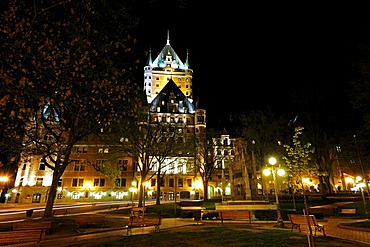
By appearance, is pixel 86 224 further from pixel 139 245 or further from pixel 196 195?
pixel 196 195

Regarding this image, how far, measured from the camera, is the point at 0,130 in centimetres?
1480

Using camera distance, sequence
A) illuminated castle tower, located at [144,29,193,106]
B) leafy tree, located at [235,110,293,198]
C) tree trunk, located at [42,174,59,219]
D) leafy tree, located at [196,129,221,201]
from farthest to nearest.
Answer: illuminated castle tower, located at [144,29,193,106] < leafy tree, located at [196,129,221,201] < leafy tree, located at [235,110,293,198] < tree trunk, located at [42,174,59,219]

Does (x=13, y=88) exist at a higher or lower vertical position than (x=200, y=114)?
lower

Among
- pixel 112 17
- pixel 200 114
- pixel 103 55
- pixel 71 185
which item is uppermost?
pixel 200 114

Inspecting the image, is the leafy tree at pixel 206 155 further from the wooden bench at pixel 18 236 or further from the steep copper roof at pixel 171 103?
the wooden bench at pixel 18 236

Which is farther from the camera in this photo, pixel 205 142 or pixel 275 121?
pixel 205 142

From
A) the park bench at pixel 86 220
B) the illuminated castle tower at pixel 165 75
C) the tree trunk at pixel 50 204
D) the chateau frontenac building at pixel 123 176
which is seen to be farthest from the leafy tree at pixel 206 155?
the illuminated castle tower at pixel 165 75

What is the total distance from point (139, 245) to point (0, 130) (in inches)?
475

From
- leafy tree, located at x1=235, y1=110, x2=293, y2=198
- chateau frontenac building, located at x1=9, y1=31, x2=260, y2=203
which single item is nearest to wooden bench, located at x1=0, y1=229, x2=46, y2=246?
leafy tree, located at x1=235, y1=110, x2=293, y2=198

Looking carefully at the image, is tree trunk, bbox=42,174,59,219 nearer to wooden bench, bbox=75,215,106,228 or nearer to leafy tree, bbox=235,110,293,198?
wooden bench, bbox=75,215,106,228

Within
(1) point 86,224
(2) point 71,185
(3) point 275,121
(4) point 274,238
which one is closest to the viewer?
(4) point 274,238

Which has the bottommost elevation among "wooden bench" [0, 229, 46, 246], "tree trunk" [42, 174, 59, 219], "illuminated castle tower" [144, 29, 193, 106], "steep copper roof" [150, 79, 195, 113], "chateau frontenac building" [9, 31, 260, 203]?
"wooden bench" [0, 229, 46, 246]

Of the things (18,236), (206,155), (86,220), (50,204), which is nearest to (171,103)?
(206,155)

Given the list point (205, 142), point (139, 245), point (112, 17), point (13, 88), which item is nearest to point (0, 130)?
point (13, 88)
